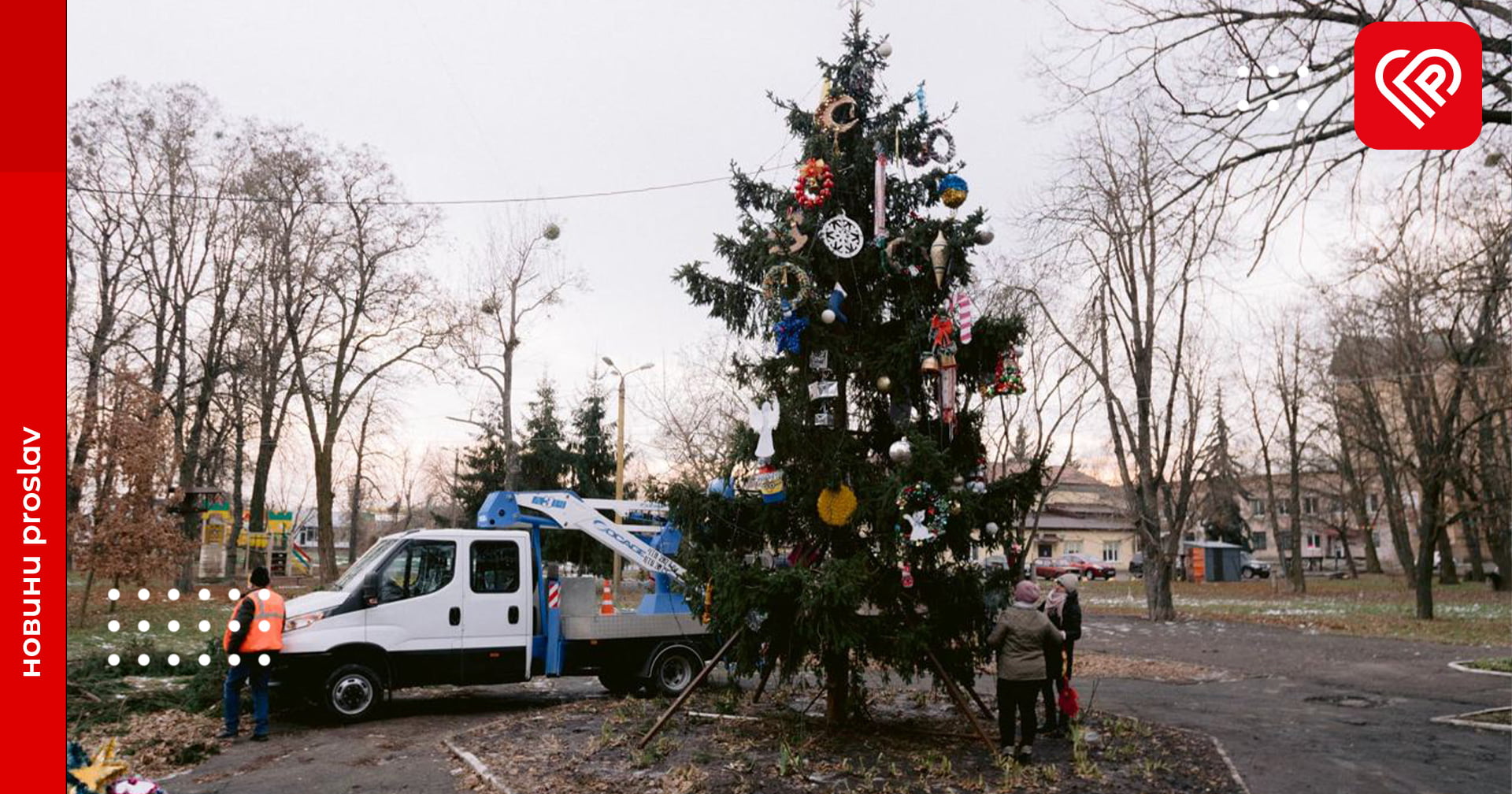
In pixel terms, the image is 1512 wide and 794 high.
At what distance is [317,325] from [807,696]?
2621cm

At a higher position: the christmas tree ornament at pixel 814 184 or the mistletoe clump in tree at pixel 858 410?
the christmas tree ornament at pixel 814 184

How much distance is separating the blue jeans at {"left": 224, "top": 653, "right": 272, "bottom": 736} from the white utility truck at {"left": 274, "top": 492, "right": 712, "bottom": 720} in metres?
0.54

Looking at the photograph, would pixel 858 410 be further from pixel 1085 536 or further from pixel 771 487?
pixel 1085 536

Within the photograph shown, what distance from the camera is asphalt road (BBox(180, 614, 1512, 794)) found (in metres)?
8.77

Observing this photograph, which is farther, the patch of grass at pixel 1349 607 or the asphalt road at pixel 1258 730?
the patch of grass at pixel 1349 607

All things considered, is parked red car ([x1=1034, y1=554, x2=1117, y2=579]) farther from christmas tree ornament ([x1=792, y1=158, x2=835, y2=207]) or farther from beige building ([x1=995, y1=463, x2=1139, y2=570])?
christmas tree ornament ([x1=792, y1=158, x2=835, y2=207])

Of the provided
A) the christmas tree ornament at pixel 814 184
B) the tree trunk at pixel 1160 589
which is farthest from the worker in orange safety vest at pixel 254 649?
the tree trunk at pixel 1160 589

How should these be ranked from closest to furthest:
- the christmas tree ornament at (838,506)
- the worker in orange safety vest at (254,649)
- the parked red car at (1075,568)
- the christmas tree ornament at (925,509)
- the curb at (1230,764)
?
the curb at (1230,764) → the christmas tree ornament at (925,509) → the christmas tree ornament at (838,506) → the worker in orange safety vest at (254,649) → the parked red car at (1075,568)

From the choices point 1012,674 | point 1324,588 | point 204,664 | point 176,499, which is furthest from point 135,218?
point 1324,588

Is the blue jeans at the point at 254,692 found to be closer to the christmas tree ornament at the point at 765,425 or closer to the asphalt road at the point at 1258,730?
the asphalt road at the point at 1258,730

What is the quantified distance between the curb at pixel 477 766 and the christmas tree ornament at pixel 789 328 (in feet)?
15.5

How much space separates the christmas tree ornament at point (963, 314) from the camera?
376 inches

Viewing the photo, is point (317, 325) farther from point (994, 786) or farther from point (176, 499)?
point (994, 786)

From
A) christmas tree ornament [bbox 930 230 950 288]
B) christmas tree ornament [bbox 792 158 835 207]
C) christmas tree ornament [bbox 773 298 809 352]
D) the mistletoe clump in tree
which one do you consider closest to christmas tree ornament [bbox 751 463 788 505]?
the mistletoe clump in tree
